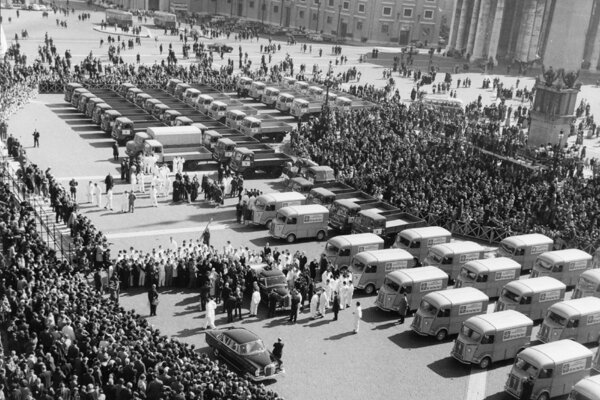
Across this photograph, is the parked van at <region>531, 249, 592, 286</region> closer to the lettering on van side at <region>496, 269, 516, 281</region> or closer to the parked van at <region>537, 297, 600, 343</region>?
the lettering on van side at <region>496, 269, 516, 281</region>

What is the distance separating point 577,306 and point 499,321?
12.6ft

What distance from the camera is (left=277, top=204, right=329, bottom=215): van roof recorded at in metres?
37.5

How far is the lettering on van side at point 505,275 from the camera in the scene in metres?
32.4

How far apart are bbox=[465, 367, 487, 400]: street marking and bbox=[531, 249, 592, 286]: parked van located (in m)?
8.68

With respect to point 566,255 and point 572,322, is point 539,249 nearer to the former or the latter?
Answer: point 566,255

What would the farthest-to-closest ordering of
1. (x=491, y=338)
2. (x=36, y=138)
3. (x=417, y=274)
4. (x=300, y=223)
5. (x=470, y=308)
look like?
(x=36, y=138), (x=300, y=223), (x=417, y=274), (x=470, y=308), (x=491, y=338)

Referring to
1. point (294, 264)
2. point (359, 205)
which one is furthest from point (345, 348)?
point (359, 205)

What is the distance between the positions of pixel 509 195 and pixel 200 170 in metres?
19.7

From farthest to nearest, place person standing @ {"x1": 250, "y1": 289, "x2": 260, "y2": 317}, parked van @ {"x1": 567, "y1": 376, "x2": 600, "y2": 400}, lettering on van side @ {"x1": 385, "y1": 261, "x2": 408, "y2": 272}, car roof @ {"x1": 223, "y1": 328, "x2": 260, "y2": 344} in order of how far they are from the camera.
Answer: lettering on van side @ {"x1": 385, "y1": 261, "x2": 408, "y2": 272} < person standing @ {"x1": 250, "y1": 289, "x2": 260, "y2": 317} < car roof @ {"x1": 223, "y1": 328, "x2": 260, "y2": 344} < parked van @ {"x1": 567, "y1": 376, "x2": 600, "y2": 400}

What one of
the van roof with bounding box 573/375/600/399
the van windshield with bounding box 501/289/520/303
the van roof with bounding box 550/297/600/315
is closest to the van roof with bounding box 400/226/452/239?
the van windshield with bounding box 501/289/520/303

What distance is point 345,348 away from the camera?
2769cm

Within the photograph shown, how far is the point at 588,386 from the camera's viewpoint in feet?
76.0

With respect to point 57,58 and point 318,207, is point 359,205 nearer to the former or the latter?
point 318,207

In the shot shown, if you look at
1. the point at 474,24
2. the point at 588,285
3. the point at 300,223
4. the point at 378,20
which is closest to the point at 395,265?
the point at 300,223
